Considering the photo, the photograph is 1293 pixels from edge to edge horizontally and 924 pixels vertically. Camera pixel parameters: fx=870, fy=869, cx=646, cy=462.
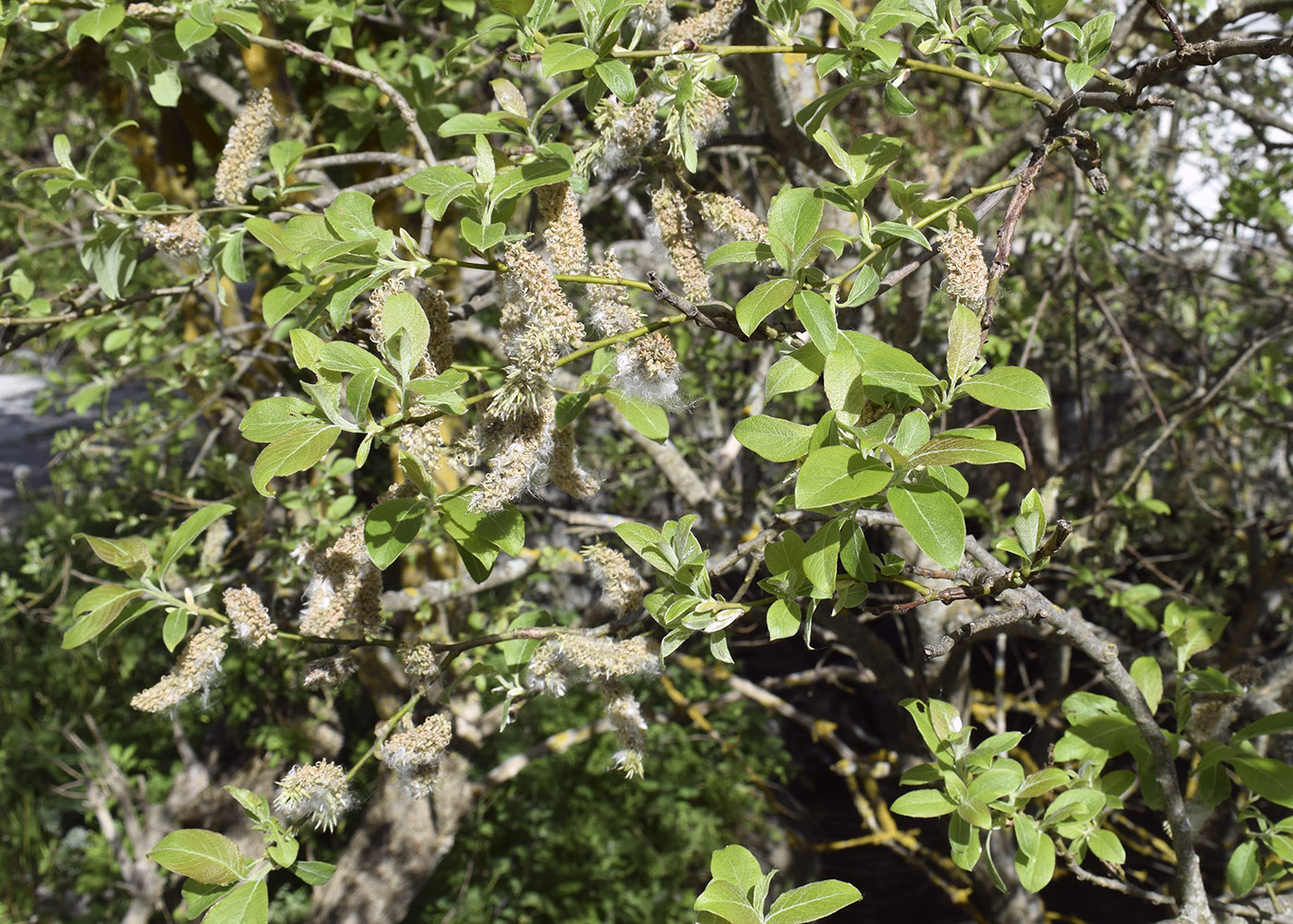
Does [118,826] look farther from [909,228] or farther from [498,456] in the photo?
[909,228]

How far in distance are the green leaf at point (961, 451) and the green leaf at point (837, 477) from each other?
0.16 ft

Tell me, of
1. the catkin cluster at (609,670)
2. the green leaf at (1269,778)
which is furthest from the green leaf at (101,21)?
the green leaf at (1269,778)

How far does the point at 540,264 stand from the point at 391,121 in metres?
1.16

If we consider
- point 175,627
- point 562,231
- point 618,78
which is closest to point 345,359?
point 562,231

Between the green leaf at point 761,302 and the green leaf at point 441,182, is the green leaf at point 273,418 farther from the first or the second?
the green leaf at point 761,302

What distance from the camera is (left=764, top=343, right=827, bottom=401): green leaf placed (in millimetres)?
863

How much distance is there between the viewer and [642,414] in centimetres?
108

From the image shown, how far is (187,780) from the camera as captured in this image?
10.3ft

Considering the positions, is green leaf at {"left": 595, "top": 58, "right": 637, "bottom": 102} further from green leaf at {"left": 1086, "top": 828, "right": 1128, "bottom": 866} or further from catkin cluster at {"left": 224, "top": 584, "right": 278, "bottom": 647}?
green leaf at {"left": 1086, "top": 828, "right": 1128, "bottom": 866}

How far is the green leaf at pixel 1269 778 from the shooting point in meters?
1.21

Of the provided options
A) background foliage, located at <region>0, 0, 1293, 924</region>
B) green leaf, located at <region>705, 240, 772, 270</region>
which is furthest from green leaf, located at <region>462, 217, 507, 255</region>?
green leaf, located at <region>705, 240, 772, 270</region>

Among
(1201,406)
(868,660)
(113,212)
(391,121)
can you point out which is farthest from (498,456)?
(1201,406)

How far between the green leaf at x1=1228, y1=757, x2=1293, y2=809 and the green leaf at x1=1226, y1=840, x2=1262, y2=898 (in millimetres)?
89

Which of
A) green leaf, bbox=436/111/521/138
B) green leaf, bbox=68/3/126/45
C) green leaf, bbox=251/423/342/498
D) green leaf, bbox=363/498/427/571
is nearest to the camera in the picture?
green leaf, bbox=251/423/342/498
